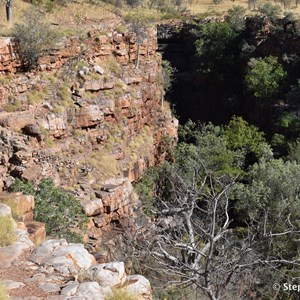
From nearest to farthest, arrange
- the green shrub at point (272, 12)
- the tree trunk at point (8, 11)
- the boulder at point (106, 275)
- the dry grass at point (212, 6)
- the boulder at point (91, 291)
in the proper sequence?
1. the boulder at point (91, 291)
2. the boulder at point (106, 275)
3. the tree trunk at point (8, 11)
4. the green shrub at point (272, 12)
5. the dry grass at point (212, 6)

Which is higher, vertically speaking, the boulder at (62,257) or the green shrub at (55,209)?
the boulder at (62,257)

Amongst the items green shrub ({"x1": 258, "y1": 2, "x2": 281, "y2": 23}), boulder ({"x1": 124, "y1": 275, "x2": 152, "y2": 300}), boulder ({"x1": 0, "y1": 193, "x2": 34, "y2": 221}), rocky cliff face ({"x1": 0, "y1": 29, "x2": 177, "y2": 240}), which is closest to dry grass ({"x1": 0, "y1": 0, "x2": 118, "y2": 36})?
rocky cliff face ({"x1": 0, "y1": 29, "x2": 177, "y2": 240})

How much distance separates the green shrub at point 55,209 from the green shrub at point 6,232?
5.62m

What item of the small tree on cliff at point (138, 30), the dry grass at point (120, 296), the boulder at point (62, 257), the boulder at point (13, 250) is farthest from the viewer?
the small tree on cliff at point (138, 30)

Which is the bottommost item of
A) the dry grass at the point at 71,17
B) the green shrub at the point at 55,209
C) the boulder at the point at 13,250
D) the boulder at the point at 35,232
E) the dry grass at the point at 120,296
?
the green shrub at the point at 55,209

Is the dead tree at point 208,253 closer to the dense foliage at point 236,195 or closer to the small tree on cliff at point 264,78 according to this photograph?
the dense foliage at point 236,195

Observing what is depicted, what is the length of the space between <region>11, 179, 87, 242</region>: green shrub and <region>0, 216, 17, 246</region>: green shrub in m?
5.62

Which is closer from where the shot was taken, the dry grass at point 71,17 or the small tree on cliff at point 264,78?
the dry grass at point 71,17

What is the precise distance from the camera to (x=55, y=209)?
1541cm

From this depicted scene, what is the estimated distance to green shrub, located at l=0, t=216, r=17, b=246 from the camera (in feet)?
26.8

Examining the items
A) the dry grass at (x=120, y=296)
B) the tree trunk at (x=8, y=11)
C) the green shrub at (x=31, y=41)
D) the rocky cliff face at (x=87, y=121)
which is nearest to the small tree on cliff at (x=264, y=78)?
the rocky cliff face at (x=87, y=121)

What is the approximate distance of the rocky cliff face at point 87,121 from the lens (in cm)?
1920

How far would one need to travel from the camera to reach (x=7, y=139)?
62.0 feet

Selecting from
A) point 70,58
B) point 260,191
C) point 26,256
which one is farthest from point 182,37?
point 26,256
